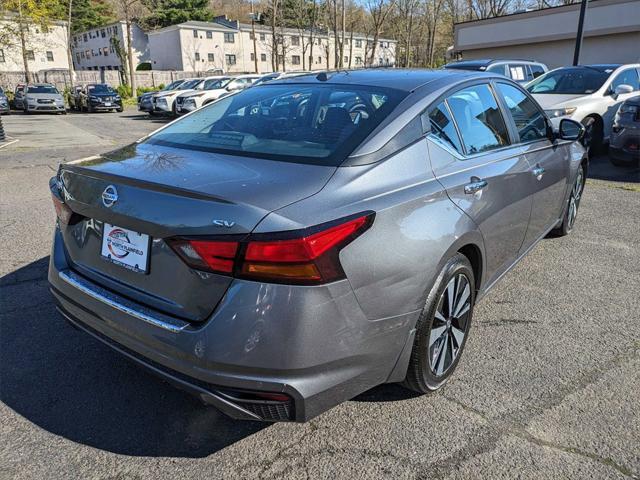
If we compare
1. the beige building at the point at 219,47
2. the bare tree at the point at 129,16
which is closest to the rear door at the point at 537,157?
the bare tree at the point at 129,16

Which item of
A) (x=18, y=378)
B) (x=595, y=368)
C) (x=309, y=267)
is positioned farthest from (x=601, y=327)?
(x=18, y=378)

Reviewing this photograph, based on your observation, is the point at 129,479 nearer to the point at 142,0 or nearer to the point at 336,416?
the point at 336,416

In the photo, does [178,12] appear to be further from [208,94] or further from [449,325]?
[449,325]

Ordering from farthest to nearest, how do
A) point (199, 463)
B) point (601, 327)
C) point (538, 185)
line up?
point (538, 185) → point (601, 327) → point (199, 463)

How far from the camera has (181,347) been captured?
6.64ft

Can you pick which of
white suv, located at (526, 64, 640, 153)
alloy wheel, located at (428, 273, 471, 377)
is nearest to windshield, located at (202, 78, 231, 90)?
white suv, located at (526, 64, 640, 153)

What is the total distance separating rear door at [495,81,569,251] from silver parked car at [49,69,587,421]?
583 mm

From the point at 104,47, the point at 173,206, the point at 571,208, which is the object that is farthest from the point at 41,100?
the point at 104,47

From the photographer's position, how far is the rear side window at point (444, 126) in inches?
109

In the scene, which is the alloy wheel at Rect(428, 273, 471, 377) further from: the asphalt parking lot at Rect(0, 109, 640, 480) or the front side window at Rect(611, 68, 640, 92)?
the front side window at Rect(611, 68, 640, 92)

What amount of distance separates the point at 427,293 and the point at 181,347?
3.70 feet

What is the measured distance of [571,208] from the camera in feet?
17.4

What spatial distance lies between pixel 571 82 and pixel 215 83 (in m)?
16.7

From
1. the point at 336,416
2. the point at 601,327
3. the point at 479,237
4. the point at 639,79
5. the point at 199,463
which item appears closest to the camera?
the point at 199,463
